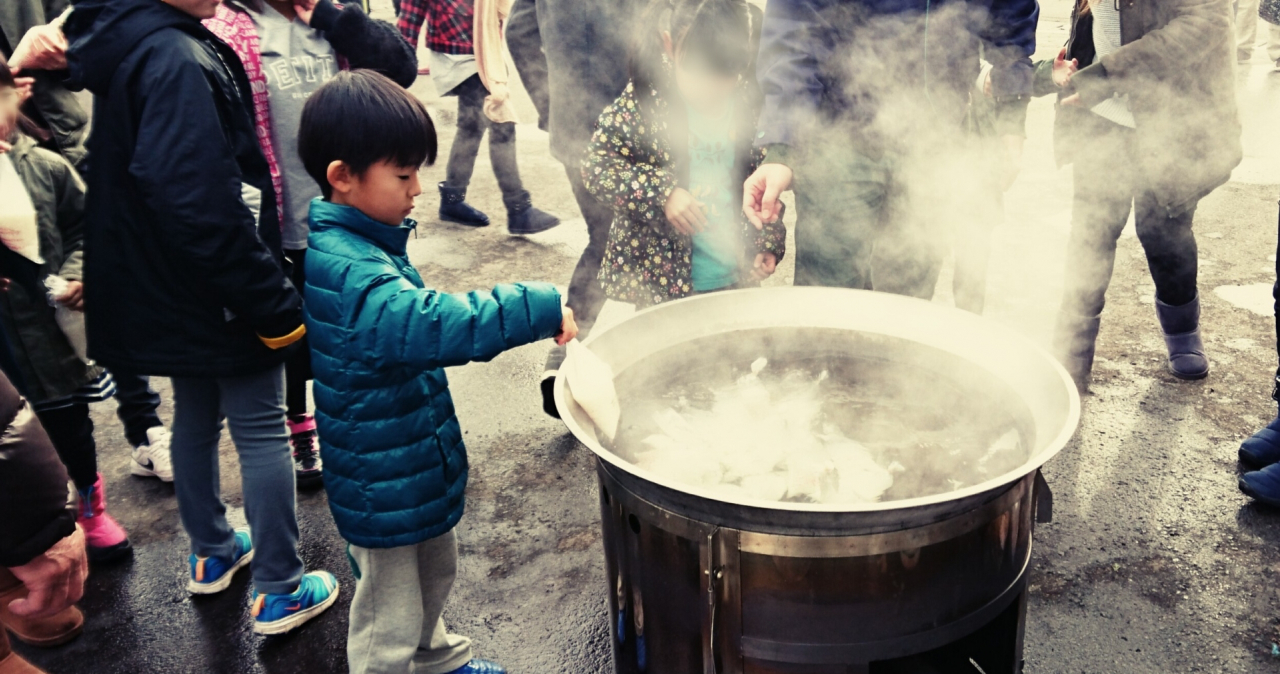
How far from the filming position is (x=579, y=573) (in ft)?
10.6

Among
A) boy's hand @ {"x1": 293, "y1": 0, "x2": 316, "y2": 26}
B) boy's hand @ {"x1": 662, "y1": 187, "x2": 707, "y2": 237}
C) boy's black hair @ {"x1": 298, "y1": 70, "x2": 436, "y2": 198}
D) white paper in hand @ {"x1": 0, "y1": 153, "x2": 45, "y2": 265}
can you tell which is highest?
boy's hand @ {"x1": 293, "y1": 0, "x2": 316, "y2": 26}

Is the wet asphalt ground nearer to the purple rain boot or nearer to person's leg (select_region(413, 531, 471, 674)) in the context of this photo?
the purple rain boot

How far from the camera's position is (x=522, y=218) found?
6.53 metres

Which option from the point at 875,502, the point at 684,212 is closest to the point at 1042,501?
the point at 875,502

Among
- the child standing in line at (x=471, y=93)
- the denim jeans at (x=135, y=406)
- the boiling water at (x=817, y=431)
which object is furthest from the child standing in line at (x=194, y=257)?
the child standing in line at (x=471, y=93)

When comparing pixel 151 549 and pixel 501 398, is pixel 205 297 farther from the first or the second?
pixel 501 398

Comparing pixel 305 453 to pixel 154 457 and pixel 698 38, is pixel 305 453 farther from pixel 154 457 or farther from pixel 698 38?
pixel 698 38

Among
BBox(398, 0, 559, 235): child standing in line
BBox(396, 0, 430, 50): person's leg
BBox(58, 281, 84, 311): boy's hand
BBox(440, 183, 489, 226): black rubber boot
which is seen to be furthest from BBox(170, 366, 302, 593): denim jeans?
BBox(396, 0, 430, 50): person's leg

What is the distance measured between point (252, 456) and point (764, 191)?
189 centimetres

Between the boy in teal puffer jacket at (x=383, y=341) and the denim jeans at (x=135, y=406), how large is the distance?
1.87 m

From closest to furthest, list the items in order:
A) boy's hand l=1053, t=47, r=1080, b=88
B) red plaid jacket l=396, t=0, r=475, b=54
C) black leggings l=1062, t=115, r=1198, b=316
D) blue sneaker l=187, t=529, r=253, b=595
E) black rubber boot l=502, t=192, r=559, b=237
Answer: blue sneaker l=187, t=529, r=253, b=595 → black leggings l=1062, t=115, r=1198, b=316 → boy's hand l=1053, t=47, r=1080, b=88 → red plaid jacket l=396, t=0, r=475, b=54 → black rubber boot l=502, t=192, r=559, b=237

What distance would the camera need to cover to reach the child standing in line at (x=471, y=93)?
5.68 metres

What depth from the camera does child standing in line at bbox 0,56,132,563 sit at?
2.86m

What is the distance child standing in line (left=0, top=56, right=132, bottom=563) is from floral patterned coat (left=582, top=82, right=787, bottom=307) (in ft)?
5.76
